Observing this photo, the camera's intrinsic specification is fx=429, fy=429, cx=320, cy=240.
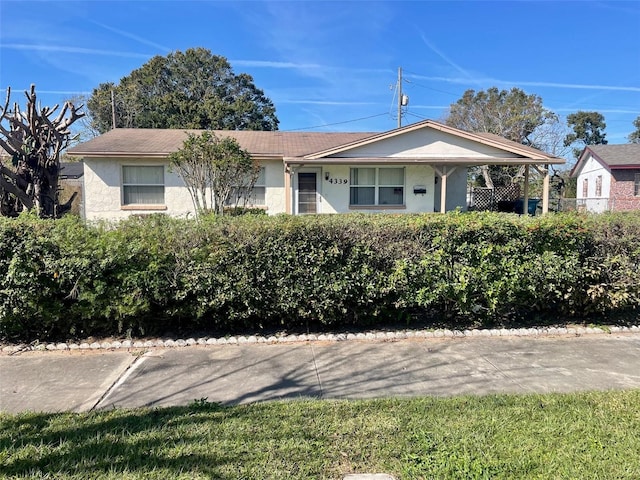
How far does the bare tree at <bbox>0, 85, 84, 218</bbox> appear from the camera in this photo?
26.0 ft

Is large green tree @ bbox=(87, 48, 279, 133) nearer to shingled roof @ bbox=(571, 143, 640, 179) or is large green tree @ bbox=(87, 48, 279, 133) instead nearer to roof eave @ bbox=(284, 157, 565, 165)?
roof eave @ bbox=(284, 157, 565, 165)

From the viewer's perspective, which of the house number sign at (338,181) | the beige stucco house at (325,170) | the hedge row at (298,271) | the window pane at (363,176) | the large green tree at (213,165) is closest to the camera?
the hedge row at (298,271)

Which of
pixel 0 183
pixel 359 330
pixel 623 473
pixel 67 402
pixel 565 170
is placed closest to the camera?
pixel 623 473

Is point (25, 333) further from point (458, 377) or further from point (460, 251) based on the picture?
point (460, 251)

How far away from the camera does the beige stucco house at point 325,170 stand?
14.7m

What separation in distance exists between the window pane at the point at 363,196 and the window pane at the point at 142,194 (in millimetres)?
6858

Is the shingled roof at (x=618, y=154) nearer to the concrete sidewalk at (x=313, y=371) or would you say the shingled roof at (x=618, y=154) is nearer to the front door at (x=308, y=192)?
the front door at (x=308, y=192)

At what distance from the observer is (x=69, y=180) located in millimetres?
24891

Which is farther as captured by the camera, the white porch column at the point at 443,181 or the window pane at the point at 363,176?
the window pane at the point at 363,176

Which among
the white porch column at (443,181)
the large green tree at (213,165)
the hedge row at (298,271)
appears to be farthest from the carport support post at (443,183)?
the hedge row at (298,271)

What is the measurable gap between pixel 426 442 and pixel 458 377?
1.28 metres

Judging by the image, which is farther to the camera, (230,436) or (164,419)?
(164,419)

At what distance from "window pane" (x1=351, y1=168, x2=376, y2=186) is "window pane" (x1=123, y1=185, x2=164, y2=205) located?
687 cm

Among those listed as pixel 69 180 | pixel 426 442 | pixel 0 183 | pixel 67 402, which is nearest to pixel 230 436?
pixel 426 442
